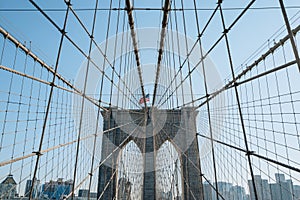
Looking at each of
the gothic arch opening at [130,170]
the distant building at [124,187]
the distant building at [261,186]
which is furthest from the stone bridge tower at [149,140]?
the distant building at [261,186]

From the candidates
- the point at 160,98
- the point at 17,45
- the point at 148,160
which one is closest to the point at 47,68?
the point at 17,45

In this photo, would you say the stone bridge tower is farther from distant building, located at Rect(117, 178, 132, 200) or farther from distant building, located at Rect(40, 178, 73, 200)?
distant building, located at Rect(40, 178, 73, 200)

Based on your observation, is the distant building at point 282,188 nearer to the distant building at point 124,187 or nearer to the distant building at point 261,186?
the distant building at point 261,186

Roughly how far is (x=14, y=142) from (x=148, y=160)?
330 inches

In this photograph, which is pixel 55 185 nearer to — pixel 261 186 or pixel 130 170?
pixel 261 186

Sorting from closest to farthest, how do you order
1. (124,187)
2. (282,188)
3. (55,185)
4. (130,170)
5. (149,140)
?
(282,188), (55,185), (124,187), (130,170), (149,140)

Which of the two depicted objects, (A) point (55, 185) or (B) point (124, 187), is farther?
(B) point (124, 187)

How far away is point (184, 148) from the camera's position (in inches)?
372

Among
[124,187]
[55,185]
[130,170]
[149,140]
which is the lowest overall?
[124,187]

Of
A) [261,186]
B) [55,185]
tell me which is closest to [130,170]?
[55,185]

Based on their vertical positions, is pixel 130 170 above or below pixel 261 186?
below

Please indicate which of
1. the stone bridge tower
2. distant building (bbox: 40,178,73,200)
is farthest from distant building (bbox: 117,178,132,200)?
distant building (bbox: 40,178,73,200)

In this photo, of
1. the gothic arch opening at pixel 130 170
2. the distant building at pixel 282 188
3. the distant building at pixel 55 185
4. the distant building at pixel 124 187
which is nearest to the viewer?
the distant building at pixel 282 188

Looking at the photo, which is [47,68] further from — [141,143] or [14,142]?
[141,143]
